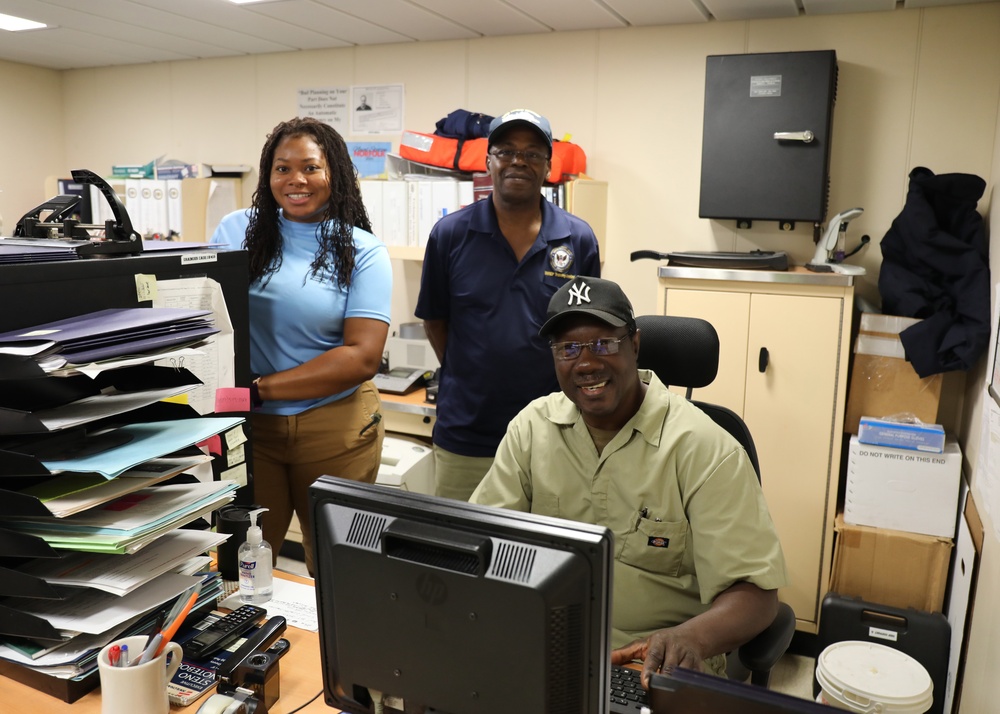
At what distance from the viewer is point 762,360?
2.99 meters

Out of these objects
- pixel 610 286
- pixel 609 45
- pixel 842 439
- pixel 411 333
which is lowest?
pixel 842 439

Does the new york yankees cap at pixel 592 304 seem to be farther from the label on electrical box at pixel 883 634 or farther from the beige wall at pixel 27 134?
the beige wall at pixel 27 134

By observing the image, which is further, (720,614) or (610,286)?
(610,286)

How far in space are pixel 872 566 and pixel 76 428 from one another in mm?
2615

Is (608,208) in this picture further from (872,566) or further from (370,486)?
(370,486)

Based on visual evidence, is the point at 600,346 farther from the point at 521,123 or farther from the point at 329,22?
the point at 329,22

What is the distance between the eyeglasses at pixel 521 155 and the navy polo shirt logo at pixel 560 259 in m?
0.26

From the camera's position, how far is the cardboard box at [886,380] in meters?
2.88

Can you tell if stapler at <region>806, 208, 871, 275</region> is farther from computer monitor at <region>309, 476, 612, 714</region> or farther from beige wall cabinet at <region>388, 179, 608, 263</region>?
computer monitor at <region>309, 476, 612, 714</region>

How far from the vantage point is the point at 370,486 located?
1.02 metres

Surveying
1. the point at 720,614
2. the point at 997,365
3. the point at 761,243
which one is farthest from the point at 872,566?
the point at 720,614

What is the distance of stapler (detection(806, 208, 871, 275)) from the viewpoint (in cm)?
295

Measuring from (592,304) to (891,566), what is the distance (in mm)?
1918

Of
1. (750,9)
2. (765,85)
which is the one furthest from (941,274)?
(750,9)
